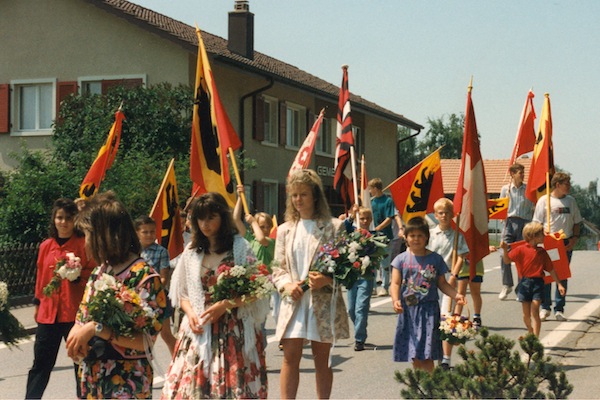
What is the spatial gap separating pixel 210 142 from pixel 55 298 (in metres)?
4.13

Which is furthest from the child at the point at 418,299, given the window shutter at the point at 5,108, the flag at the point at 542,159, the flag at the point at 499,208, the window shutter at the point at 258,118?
the window shutter at the point at 258,118

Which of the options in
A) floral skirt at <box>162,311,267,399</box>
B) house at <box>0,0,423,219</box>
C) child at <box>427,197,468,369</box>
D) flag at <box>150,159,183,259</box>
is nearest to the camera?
floral skirt at <box>162,311,267,399</box>

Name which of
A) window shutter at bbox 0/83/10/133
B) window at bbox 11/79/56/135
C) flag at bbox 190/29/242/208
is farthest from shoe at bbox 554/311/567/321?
window shutter at bbox 0/83/10/133

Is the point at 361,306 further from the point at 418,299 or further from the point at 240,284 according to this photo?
the point at 240,284

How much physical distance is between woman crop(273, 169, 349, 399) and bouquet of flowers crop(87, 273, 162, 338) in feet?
7.09

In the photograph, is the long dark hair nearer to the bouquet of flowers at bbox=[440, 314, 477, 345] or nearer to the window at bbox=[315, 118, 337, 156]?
the bouquet of flowers at bbox=[440, 314, 477, 345]

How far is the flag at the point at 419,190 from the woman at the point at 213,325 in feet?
22.7

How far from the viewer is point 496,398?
16.3ft

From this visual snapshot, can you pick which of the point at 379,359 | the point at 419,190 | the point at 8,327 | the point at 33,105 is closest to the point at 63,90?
the point at 33,105

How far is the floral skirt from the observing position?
587cm

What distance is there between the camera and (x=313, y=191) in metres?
7.20

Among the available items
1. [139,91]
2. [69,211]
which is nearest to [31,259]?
[139,91]

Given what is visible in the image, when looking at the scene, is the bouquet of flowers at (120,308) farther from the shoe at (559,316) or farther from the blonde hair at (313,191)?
the shoe at (559,316)

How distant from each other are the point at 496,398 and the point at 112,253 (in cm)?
197
